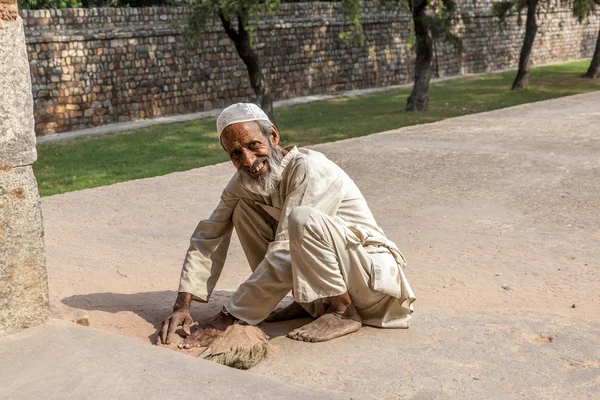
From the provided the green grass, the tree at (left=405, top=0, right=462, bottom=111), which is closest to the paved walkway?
the green grass

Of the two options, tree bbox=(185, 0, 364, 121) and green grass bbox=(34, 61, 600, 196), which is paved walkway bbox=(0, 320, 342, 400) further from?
tree bbox=(185, 0, 364, 121)

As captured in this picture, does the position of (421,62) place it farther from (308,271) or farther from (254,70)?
(308,271)

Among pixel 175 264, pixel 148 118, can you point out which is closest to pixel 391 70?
pixel 148 118

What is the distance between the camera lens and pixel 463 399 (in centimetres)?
281

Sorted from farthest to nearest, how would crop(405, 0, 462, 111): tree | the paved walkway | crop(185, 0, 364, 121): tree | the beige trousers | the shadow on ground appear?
crop(405, 0, 462, 111): tree < crop(185, 0, 364, 121): tree < the shadow on ground < the beige trousers < the paved walkway

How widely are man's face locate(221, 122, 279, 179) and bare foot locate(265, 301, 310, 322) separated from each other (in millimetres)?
705

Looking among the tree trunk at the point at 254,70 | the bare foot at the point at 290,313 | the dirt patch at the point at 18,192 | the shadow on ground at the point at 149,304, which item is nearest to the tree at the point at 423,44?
the tree trunk at the point at 254,70

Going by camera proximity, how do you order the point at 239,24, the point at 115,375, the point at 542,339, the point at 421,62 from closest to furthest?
the point at 115,375
the point at 542,339
the point at 239,24
the point at 421,62

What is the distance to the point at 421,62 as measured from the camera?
15.7 m

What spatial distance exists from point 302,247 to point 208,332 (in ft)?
2.03

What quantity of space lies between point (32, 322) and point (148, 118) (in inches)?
528

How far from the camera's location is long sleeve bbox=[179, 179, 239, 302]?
12.4 ft

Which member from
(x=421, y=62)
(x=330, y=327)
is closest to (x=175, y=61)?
(x=421, y=62)

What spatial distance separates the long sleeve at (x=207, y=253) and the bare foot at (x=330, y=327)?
510mm
